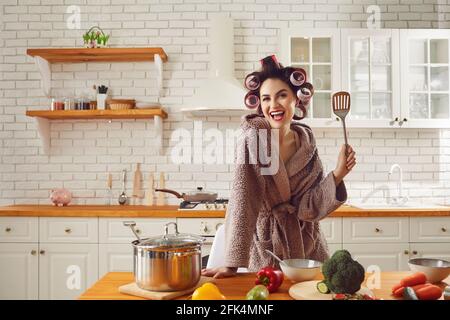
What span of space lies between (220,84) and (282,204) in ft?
5.59

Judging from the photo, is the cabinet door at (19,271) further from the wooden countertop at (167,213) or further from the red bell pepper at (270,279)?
the red bell pepper at (270,279)

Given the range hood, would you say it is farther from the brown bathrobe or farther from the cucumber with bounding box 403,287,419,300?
the cucumber with bounding box 403,287,419,300

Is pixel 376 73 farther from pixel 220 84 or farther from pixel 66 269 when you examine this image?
pixel 66 269

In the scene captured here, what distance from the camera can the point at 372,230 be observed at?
287 centimetres

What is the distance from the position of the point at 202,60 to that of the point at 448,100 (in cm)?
189

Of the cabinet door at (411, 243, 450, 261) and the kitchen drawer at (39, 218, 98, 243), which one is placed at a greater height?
the kitchen drawer at (39, 218, 98, 243)

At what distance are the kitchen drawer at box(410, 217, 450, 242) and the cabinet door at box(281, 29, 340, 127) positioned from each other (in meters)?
0.88

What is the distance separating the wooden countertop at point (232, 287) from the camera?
118 cm

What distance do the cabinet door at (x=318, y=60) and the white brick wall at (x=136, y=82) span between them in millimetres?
277

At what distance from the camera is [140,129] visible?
346 centimetres

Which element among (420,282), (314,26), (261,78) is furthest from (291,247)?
(314,26)

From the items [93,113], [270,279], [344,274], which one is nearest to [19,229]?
[93,113]

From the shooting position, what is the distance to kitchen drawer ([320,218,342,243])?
285 centimetres

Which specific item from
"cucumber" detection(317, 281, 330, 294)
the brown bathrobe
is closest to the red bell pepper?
"cucumber" detection(317, 281, 330, 294)
